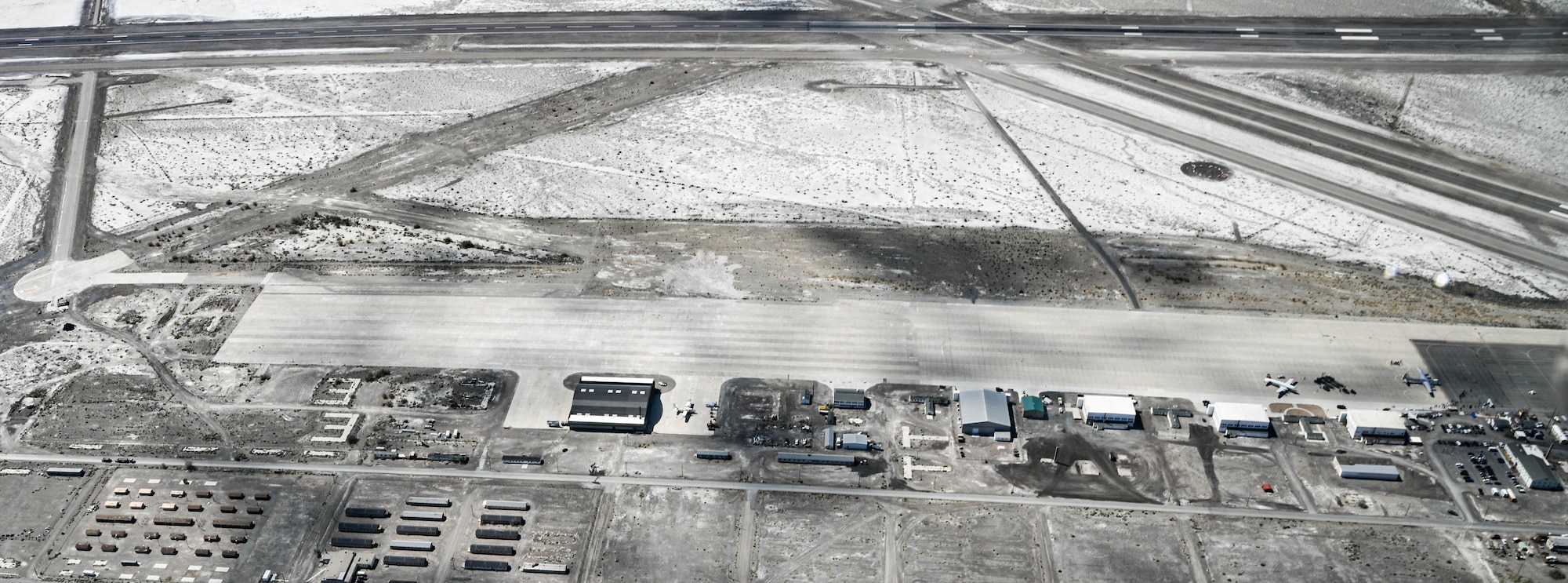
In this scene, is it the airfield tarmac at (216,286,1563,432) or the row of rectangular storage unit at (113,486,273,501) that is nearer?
the row of rectangular storage unit at (113,486,273,501)

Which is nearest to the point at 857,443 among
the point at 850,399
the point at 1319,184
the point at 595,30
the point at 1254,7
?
the point at 850,399

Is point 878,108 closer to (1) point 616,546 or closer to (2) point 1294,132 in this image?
(2) point 1294,132

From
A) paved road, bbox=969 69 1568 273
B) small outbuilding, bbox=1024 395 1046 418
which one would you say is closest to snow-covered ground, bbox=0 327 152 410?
small outbuilding, bbox=1024 395 1046 418

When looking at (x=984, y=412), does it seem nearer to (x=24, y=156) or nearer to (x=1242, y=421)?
(x=1242, y=421)

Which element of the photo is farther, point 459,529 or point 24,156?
point 24,156

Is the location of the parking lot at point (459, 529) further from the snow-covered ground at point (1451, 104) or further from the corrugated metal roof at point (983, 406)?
the snow-covered ground at point (1451, 104)

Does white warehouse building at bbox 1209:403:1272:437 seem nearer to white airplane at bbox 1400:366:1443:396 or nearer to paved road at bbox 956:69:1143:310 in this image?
white airplane at bbox 1400:366:1443:396
